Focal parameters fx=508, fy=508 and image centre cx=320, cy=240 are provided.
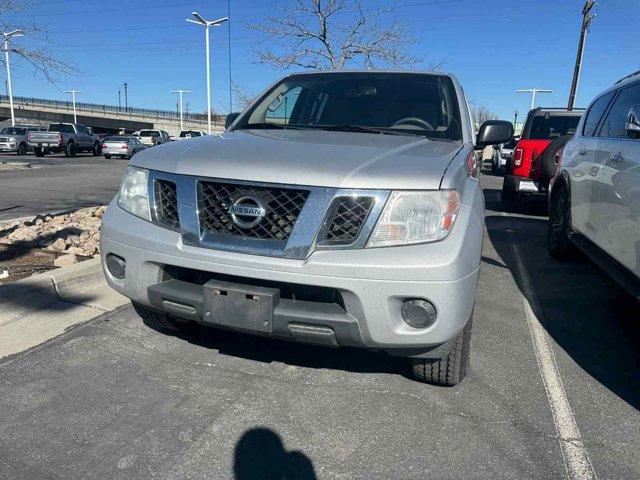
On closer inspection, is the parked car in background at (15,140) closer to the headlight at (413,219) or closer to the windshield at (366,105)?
the windshield at (366,105)

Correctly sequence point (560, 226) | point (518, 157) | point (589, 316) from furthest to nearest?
point (518, 157) < point (560, 226) < point (589, 316)

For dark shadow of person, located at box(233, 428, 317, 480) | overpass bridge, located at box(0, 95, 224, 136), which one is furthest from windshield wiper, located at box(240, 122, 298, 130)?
overpass bridge, located at box(0, 95, 224, 136)

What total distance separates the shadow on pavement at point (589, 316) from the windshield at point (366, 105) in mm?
1708

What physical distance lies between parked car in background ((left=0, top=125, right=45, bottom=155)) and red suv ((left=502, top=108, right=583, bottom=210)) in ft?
87.5

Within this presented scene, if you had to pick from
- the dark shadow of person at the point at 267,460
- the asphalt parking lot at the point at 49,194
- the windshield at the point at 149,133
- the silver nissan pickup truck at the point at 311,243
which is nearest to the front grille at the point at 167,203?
the silver nissan pickup truck at the point at 311,243

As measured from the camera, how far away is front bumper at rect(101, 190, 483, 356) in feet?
7.27

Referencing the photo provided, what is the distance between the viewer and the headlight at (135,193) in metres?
2.70

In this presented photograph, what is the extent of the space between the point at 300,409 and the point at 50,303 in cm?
221

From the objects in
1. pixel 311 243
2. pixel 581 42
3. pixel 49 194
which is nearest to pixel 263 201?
pixel 311 243

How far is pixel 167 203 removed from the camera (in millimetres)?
2615

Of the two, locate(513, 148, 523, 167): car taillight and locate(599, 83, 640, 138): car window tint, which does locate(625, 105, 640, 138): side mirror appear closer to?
locate(599, 83, 640, 138): car window tint

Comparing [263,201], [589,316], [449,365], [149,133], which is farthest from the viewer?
[149,133]

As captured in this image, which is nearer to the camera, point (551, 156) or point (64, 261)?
point (64, 261)

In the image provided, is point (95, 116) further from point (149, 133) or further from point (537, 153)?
point (537, 153)
